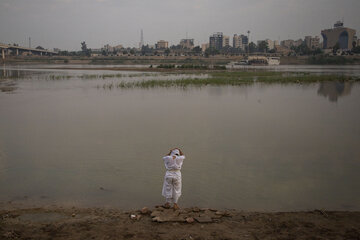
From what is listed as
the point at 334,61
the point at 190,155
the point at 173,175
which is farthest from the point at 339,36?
the point at 173,175

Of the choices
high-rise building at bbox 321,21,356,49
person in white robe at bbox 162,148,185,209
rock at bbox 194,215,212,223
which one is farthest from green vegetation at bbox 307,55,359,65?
rock at bbox 194,215,212,223

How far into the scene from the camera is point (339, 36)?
180 m

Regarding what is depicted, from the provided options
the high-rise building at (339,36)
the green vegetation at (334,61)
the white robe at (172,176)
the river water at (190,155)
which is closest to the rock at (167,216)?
the white robe at (172,176)

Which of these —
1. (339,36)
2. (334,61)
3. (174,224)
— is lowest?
(174,224)

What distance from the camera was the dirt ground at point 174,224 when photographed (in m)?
4.50

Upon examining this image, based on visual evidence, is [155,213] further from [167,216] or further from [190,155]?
[190,155]

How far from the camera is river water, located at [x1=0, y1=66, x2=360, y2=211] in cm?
621

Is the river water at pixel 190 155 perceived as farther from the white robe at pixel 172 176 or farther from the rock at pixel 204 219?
the rock at pixel 204 219

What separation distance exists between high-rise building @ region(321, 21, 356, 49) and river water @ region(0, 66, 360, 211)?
7103 inches

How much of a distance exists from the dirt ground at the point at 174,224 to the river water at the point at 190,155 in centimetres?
54

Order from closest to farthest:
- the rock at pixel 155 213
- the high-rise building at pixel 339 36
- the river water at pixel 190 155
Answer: the rock at pixel 155 213, the river water at pixel 190 155, the high-rise building at pixel 339 36

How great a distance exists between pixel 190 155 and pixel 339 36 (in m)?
196

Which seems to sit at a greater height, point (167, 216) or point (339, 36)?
point (339, 36)

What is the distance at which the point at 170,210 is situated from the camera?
206 inches
